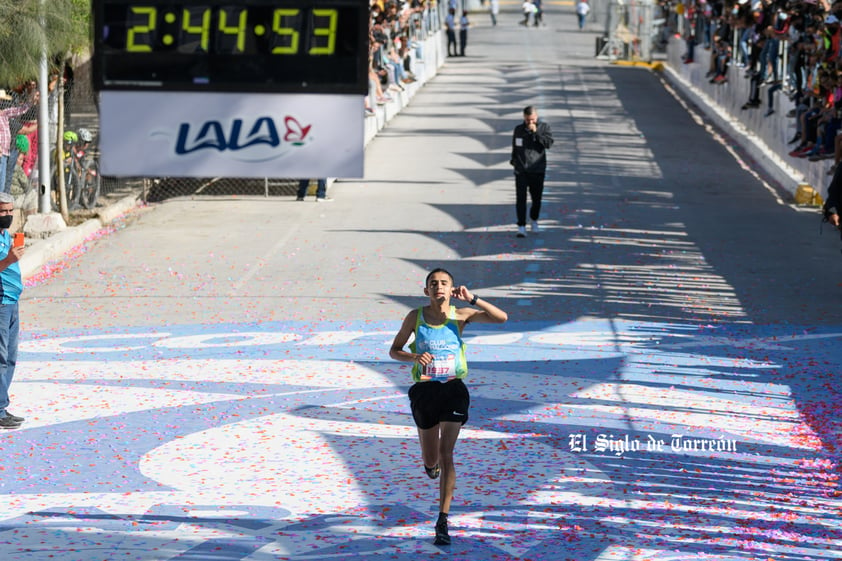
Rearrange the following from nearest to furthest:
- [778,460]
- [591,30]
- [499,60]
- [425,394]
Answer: [425,394]
[778,460]
[499,60]
[591,30]

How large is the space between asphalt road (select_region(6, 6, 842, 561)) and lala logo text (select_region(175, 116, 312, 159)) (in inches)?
109

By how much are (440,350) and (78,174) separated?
643 inches

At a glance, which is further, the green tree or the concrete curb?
the concrete curb

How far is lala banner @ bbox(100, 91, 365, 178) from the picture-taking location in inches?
369

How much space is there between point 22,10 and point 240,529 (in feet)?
39.2

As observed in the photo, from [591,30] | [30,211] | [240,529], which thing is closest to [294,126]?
[240,529]

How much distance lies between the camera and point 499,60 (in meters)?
57.9

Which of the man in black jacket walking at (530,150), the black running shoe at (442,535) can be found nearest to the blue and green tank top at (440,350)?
the black running shoe at (442,535)

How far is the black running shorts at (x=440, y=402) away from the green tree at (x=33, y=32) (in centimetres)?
1187

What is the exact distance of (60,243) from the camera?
21.9 meters

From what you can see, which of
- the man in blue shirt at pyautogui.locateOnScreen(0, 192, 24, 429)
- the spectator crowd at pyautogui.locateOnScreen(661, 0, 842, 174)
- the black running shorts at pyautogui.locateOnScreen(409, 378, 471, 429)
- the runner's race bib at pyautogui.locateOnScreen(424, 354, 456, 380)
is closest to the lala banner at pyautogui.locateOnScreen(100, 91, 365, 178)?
the runner's race bib at pyautogui.locateOnScreen(424, 354, 456, 380)

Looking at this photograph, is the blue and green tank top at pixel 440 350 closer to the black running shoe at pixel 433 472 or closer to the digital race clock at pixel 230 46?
the black running shoe at pixel 433 472

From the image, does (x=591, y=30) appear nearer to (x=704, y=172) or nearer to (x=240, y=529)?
(x=704, y=172)

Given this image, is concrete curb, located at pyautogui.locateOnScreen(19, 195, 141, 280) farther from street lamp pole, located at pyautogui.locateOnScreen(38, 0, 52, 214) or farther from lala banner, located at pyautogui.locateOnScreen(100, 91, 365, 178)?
lala banner, located at pyautogui.locateOnScreen(100, 91, 365, 178)
